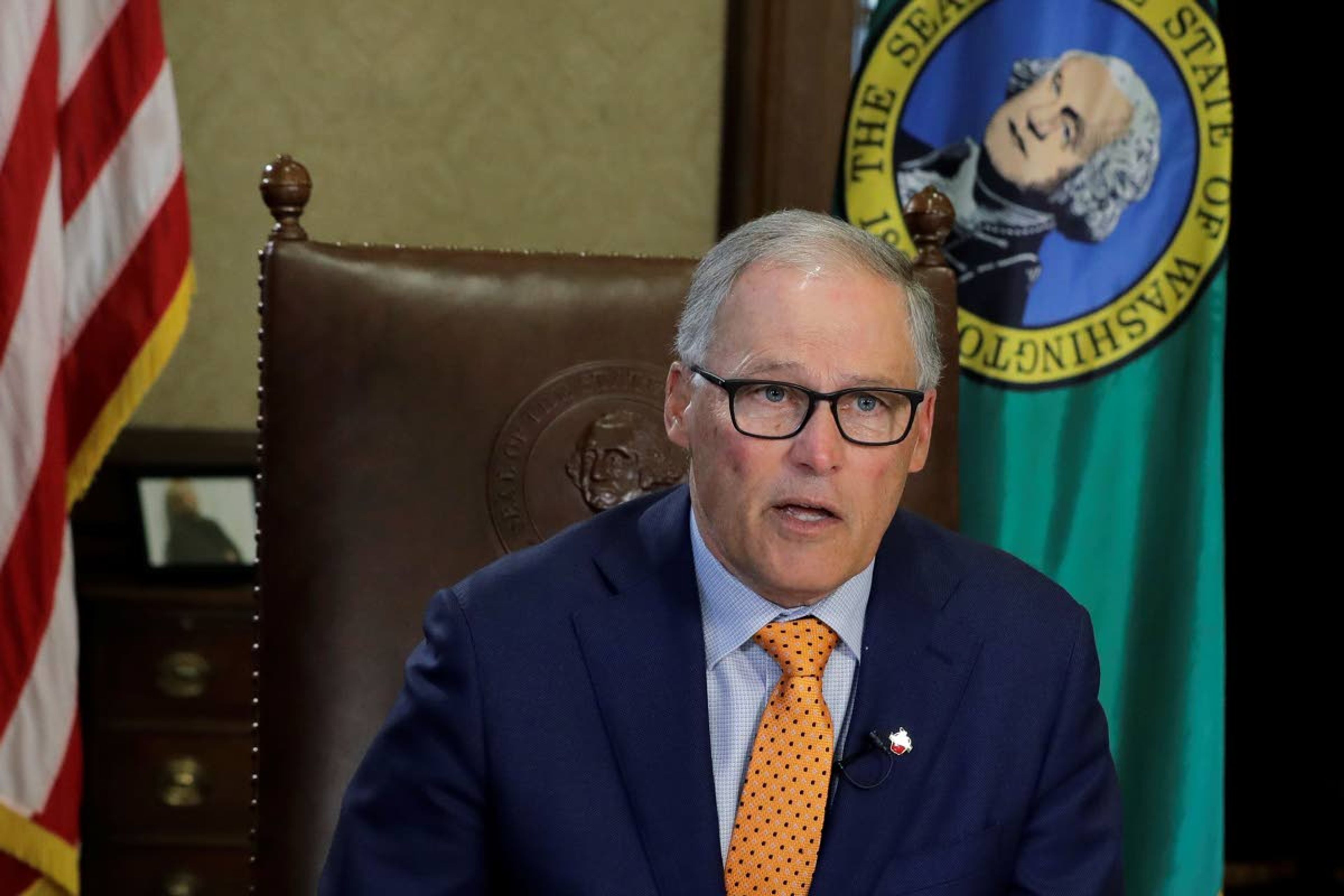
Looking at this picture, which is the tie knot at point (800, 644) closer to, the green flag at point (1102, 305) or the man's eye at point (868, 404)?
the man's eye at point (868, 404)

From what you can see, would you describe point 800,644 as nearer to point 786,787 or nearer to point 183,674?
point 786,787

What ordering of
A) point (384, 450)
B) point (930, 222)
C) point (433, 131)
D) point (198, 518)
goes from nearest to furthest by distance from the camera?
1. point (384, 450)
2. point (930, 222)
3. point (198, 518)
4. point (433, 131)

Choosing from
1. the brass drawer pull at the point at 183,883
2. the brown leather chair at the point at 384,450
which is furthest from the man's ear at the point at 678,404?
the brass drawer pull at the point at 183,883

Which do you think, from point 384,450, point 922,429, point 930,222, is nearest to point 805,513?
point 922,429

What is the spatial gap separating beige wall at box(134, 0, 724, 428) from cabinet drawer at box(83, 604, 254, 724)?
0.61 metres

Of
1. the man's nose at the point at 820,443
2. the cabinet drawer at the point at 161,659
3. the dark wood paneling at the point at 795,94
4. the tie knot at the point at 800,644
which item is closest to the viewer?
the man's nose at the point at 820,443

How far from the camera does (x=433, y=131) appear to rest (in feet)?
11.4

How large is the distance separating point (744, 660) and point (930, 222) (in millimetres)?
773

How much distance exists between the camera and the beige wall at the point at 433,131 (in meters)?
3.41

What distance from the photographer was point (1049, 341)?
8.91ft

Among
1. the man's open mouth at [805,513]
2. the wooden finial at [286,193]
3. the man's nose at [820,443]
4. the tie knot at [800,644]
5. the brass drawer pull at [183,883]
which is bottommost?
the brass drawer pull at [183,883]

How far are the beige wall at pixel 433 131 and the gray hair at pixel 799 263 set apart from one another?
1.99 m

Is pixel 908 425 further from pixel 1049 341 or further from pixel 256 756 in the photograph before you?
pixel 1049 341

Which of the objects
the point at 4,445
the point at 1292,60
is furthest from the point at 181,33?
the point at 1292,60
